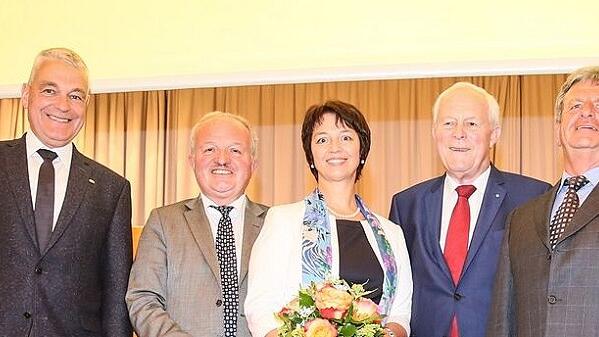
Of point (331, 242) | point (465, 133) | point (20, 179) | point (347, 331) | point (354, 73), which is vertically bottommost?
point (347, 331)

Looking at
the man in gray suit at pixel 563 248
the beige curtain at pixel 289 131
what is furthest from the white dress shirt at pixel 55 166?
the beige curtain at pixel 289 131

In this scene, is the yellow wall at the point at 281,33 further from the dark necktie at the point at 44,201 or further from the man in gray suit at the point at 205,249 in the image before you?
the dark necktie at the point at 44,201

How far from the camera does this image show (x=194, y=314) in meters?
3.36

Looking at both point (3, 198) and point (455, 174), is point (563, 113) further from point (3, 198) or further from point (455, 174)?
point (3, 198)

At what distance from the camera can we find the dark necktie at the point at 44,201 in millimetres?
3314

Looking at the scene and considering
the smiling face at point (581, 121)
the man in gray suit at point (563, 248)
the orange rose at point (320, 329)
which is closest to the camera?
the orange rose at point (320, 329)

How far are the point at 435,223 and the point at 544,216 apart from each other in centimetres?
54

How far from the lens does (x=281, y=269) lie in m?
3.17

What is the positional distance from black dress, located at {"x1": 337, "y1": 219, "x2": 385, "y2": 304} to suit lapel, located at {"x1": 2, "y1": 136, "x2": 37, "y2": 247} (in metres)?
1.12

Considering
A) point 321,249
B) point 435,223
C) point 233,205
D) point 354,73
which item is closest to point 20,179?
point 233,205

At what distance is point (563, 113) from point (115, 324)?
1.86 meters

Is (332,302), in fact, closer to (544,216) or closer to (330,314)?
(330,314)

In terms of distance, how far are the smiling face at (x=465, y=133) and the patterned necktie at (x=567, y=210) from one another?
0.46m

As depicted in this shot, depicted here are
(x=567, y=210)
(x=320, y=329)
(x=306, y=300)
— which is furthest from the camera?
(x=567, y=210)
